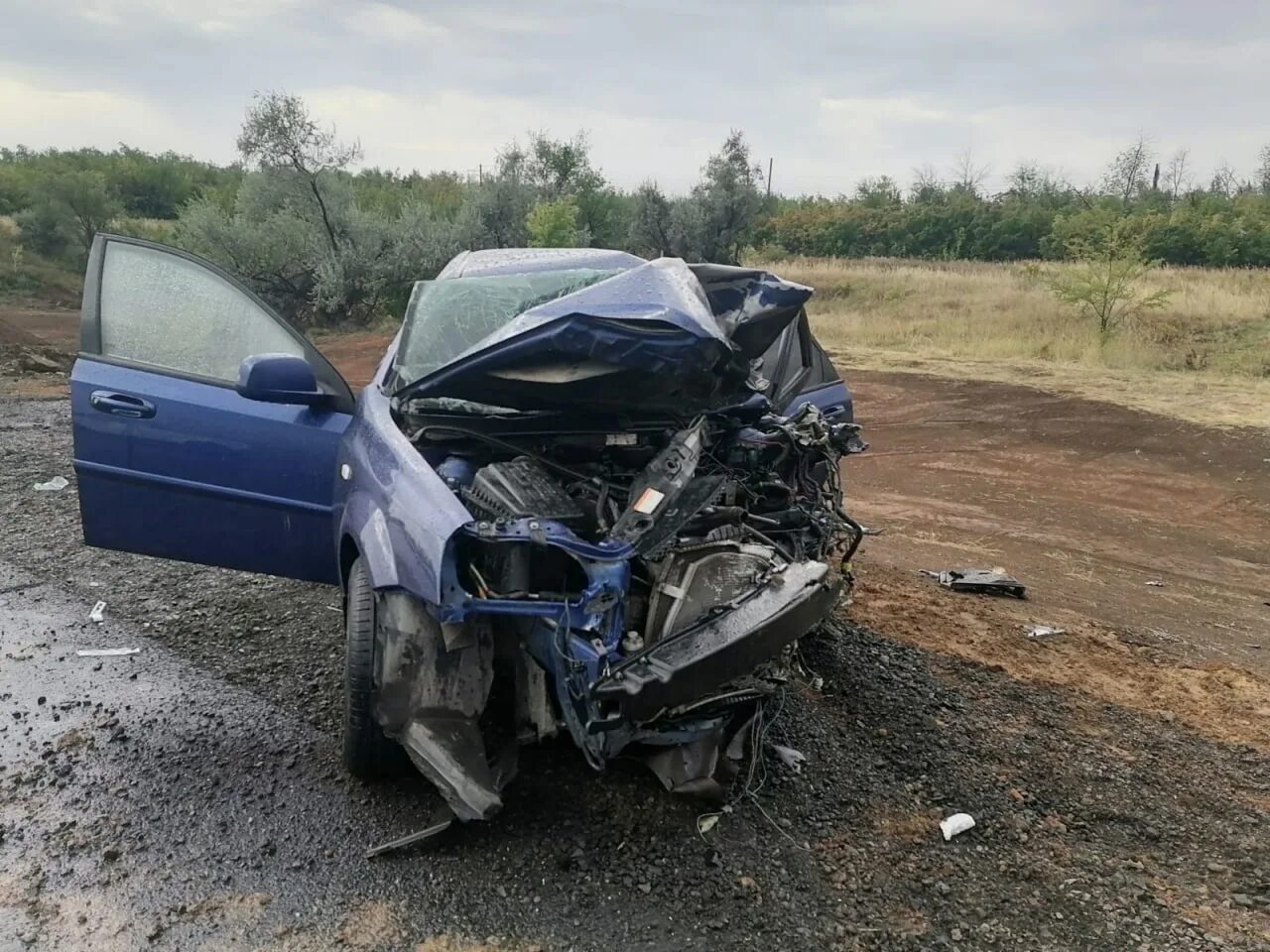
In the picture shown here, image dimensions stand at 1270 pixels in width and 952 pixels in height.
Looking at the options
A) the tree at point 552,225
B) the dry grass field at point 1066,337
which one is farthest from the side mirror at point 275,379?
the tree at point 552,225

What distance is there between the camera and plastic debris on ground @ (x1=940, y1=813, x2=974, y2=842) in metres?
3.13

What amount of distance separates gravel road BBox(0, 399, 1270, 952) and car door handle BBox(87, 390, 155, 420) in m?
1.19

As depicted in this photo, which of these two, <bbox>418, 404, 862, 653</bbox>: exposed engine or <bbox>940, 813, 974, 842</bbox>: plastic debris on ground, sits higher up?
<bbox>418, 404, 862, 653</bbox>: exposed engine

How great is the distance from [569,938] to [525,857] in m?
0.36

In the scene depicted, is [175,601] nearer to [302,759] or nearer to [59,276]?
[302,759]

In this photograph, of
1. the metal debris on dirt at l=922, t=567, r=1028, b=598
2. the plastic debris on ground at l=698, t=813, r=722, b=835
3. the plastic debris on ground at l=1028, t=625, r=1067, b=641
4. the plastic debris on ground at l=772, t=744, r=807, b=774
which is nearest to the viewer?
the plastic debris on ground at l=698, t=813, r=722, b=835

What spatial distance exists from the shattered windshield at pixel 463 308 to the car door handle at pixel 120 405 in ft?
3.55

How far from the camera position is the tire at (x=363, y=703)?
3145mm

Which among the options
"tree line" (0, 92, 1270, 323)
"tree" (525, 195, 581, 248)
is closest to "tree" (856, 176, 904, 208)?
"tree line" (0, 92, 1270, 323)

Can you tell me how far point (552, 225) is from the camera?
23.3m

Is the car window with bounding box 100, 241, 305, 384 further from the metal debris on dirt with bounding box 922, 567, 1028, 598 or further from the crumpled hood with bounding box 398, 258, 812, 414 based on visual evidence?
the metal debris on dirt with bounding box 922, 567, 1028, 598

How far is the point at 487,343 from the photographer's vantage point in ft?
10.5

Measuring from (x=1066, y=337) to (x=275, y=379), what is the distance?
19157 mm

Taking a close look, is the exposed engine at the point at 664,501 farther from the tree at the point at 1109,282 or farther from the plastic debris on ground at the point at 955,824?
the tree at the point at 1109,282
